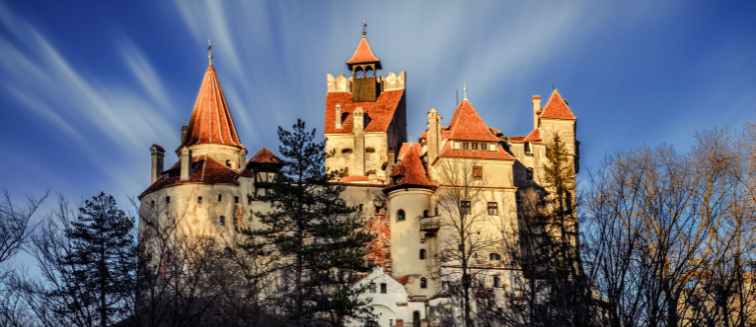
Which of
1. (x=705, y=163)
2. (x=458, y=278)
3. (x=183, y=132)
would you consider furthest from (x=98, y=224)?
(x=705, y=163)

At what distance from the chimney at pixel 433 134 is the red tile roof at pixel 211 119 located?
600 inches

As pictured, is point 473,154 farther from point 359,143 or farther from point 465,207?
point 359,143

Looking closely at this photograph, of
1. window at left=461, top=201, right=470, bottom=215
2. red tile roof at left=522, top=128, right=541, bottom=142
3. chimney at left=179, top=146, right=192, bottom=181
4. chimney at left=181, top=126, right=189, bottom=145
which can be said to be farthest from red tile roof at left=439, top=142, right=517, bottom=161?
chimney at left=181, top=126, right=189, bottom=145

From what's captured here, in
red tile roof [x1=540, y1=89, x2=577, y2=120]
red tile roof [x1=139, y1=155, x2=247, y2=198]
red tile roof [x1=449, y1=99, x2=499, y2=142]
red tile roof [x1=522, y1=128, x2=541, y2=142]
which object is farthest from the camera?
red tile roof [x1=540, y1=89, x2=577, y2=120]

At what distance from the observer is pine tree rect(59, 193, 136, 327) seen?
1054 inches

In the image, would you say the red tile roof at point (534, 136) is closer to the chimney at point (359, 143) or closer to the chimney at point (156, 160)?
the chimney at point (359, 143)

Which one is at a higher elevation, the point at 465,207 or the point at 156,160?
the point at 156,160

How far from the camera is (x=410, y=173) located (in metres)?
50.8

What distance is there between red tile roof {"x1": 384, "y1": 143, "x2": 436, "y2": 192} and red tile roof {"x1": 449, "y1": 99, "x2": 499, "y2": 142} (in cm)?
317

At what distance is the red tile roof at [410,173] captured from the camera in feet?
164

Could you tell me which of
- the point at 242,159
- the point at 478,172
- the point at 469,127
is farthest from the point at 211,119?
the point at 478,172

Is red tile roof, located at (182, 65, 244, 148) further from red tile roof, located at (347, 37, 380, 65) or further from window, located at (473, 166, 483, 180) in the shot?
window, located at (473, 166, 483, 180)

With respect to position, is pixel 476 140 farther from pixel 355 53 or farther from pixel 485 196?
pixel 355 53

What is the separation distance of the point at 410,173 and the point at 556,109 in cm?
1404
